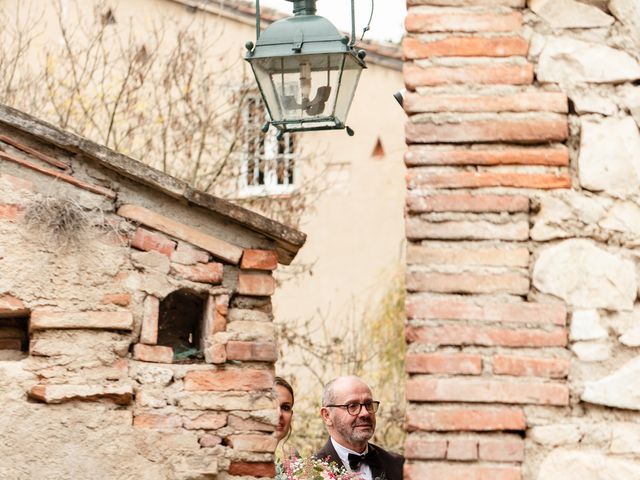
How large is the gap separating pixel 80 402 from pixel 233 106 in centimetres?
731

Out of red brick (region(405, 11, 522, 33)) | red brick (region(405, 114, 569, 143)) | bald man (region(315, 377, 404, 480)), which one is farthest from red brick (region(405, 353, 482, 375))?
bald man (region(315, 377, 404, 480))

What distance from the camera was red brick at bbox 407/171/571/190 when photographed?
427cm

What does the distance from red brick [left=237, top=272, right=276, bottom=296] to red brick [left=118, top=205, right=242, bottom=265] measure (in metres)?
0.10

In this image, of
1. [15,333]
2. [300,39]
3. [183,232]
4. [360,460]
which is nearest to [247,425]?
[360,460]

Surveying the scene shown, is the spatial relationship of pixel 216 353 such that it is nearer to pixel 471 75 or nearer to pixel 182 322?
Result: pixel 182 322

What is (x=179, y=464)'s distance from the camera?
6930mm

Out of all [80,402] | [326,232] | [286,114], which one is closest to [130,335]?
[80,402]

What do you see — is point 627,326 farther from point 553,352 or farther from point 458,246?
point 458,246

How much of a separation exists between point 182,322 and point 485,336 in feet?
11.3

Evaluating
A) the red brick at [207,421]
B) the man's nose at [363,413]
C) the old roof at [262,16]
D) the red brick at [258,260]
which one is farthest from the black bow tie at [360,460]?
the old roof at [262,16]

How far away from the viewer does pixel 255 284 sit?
285 inches

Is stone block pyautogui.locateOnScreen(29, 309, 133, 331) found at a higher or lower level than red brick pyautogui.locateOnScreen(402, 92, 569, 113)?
lower

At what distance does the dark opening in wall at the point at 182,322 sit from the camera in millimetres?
7238

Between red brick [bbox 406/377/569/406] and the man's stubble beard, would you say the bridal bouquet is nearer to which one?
the man's stubble beard
